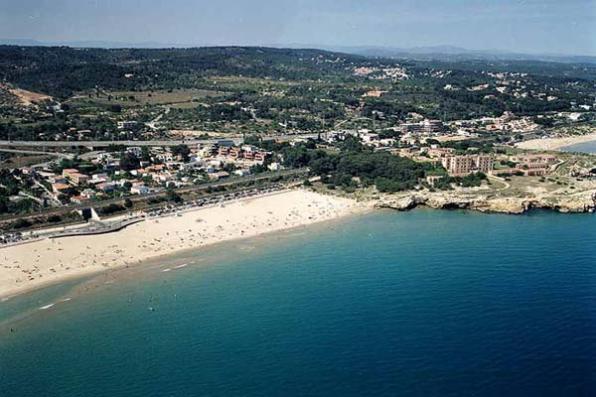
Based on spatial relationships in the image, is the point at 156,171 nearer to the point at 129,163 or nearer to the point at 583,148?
the point at 129,163

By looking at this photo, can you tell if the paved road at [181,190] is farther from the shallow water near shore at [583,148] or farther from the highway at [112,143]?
the shallow water near shore at [583,148]

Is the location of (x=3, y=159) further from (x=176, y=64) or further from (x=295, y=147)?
(x=176, y=64)

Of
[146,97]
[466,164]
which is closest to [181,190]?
[466,164]

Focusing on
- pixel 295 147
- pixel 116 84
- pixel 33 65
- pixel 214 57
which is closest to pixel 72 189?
pixel 295 147

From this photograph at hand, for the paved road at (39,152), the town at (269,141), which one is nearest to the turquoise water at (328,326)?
the town at (269,141)

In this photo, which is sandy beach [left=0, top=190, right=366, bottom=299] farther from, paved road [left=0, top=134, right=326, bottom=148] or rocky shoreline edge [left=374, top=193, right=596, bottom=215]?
paved road [left=0, top=134, right=326, bottom=148]

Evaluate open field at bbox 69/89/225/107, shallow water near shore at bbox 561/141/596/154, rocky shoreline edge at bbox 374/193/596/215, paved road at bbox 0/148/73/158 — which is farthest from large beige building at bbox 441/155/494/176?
open field at bbox 69/89/225/107
